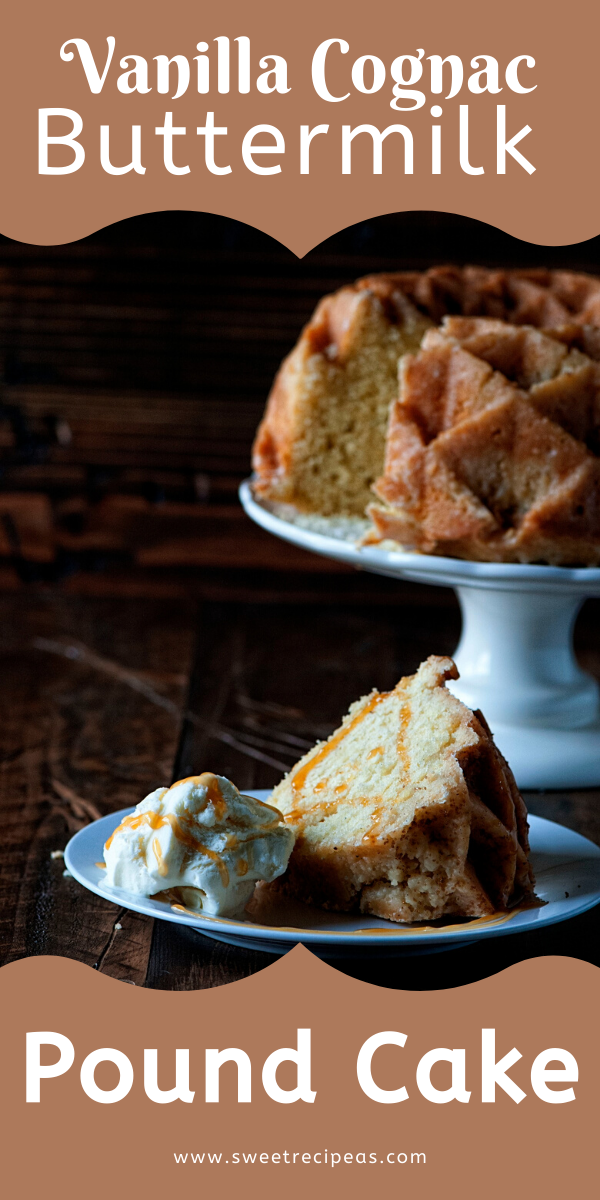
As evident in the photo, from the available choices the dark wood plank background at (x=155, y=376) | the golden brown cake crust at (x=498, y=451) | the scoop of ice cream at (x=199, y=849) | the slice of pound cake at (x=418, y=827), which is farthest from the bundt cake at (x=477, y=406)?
the dark wood plank background at (x=155, y=376)

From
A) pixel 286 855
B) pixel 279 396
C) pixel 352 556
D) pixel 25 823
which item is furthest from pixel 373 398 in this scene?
pixel 286 855

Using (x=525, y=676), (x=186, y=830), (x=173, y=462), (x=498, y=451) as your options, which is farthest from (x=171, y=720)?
(x=173, y=462)

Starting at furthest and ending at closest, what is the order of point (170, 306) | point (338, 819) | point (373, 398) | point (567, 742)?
1. point (170, 306)
2. point (373, 398)
3. point (567, 742)
4. point (338, 819)

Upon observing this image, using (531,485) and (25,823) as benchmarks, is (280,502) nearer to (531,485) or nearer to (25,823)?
(531,485)

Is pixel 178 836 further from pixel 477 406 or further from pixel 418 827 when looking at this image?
pixel 477 406

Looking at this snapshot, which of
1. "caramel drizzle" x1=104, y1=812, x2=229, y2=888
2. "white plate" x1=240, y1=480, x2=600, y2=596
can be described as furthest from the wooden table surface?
"white plate" x1=240, y1=480, x2=600, y2=596

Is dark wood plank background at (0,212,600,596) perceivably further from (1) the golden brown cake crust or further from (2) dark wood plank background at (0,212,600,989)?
(1) the golden brown cake crust
